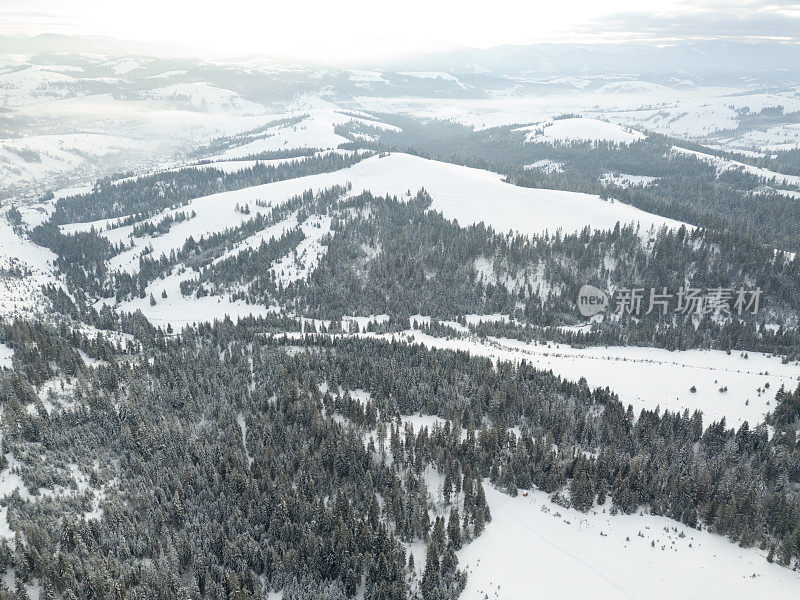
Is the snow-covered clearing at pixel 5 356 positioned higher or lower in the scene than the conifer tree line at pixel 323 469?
higher

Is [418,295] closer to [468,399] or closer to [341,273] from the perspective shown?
[341,273]

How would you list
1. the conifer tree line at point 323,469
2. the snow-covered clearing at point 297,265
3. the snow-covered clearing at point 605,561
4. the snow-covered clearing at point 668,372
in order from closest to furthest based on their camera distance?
the snow-covered clearing at point 605,561 → the conifer tree line at point 323,469 → the snow-covered clearing at point 668,372 → the snow-covered clearing at point 297,265

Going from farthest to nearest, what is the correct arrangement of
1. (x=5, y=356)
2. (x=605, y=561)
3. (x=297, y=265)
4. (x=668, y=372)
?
(x=297, y=265) < (x=668, y=372) < (x=5, y=356) < (x=605, y=561)

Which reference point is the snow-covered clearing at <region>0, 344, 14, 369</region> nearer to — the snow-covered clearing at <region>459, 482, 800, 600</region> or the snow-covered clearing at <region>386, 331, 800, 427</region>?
the snow-covered clearing at <region>386, 331, 800, 427</region>

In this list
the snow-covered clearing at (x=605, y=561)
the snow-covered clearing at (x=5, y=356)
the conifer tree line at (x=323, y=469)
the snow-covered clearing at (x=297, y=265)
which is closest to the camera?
the snow-covered clearing at (x=605, y=561)

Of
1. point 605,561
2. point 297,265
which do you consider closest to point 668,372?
point 605,561

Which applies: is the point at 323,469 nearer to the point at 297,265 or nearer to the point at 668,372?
the point at 668,372

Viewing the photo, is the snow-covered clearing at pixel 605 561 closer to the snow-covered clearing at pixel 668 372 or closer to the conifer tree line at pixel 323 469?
the conifer tree line at pixel 323 469

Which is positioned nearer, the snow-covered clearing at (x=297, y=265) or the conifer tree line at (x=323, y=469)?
the conifer tree line at (x=323, y=469)

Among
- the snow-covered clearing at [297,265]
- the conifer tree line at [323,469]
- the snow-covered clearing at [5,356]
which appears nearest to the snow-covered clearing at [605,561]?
the conifer tree line at [323,469]
